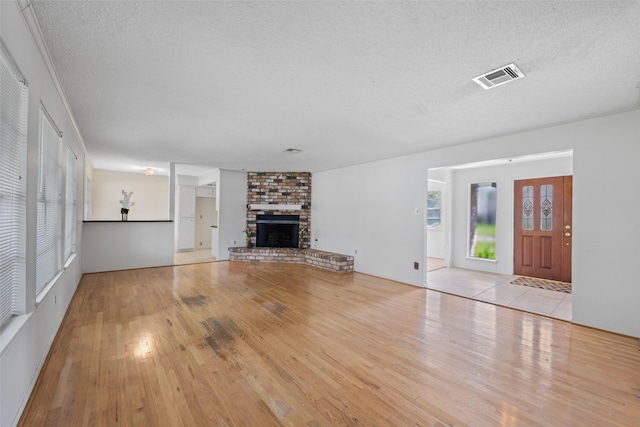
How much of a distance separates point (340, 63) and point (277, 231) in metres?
5.89

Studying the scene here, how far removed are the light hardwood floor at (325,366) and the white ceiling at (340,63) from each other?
2.38 m

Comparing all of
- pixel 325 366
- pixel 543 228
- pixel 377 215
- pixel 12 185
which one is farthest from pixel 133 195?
pixel 543 228

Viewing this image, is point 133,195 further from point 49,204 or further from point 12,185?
point 12,185

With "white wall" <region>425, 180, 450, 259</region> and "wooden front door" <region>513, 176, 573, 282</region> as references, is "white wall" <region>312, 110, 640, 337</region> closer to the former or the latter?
"wooden front door" <region>513, 176, 573, 282</region>

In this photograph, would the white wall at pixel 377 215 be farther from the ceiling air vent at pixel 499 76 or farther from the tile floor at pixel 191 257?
the tile floor at pixel 191 257

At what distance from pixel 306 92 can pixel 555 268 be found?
5.83 m

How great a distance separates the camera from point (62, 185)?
10.1ft

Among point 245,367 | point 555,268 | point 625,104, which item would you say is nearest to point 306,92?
point 245,367

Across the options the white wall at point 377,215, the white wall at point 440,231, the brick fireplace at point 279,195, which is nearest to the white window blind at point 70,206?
the brick fireplace at point 279,195

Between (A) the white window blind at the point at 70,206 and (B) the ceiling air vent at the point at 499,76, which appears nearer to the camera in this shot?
(B) the ceiling air vent at the point at 499,76

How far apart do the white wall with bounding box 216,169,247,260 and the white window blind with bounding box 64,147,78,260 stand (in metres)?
3.10

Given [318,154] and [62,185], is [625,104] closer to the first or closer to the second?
[318,154]

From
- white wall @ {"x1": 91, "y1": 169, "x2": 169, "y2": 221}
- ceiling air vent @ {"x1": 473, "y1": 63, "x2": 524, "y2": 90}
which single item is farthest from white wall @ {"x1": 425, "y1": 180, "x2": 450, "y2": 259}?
white wall @ {"x1": 91, "y1": 169, "x2": 169, "y2": 221}

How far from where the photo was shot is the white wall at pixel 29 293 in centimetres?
144
